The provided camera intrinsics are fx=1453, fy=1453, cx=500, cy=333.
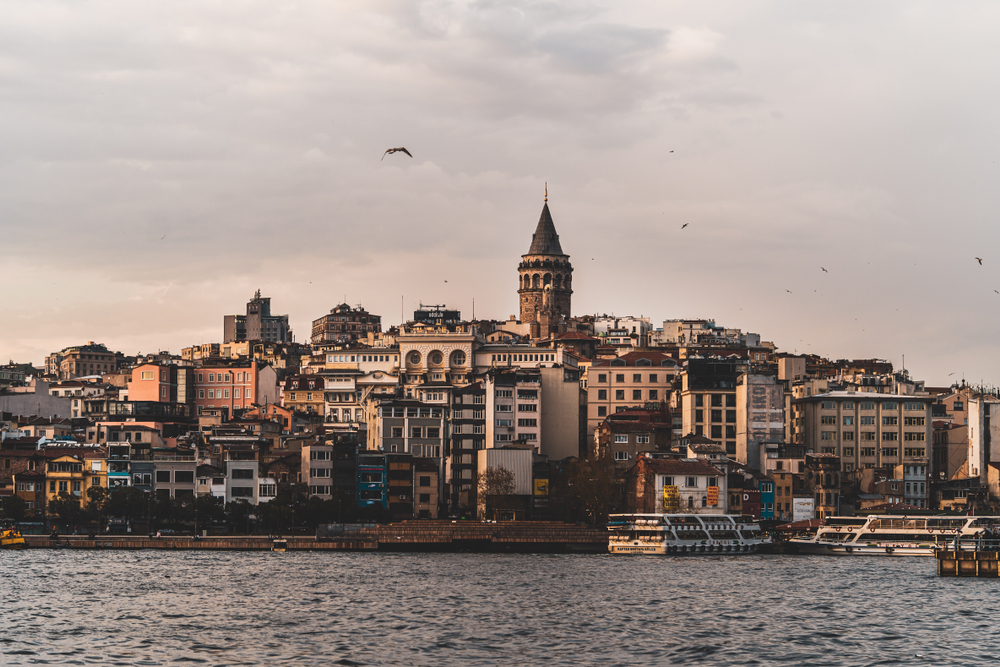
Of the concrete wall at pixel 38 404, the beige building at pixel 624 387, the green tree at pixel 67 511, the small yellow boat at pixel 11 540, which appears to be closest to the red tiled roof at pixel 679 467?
the beige building at pixel 624 387

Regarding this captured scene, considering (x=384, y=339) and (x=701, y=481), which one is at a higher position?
(x=384, y=339)

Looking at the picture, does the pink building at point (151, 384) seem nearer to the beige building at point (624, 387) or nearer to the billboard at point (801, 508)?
the beige building at point (624, 387)

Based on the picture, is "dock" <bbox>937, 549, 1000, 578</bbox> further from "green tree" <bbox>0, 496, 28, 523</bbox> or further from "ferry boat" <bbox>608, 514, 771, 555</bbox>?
"green tree" <bbox>0, 496, 28, 523</bbox>

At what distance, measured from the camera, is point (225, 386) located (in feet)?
550

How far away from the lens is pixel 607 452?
112 meters

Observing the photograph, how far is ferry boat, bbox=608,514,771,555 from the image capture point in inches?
3733

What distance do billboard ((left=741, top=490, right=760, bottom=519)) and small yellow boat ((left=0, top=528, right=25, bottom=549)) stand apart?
5142 centimetres

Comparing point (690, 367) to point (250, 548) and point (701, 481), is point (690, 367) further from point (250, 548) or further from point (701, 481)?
point (250, 548)

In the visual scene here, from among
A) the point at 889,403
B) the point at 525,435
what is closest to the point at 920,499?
the point at 889,403

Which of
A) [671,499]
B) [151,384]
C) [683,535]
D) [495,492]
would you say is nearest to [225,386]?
[151,384]

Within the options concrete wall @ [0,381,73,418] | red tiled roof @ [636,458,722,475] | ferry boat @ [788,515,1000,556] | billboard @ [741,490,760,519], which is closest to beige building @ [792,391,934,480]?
billboard @ [741,490,760,519]

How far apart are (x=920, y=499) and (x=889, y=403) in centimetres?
956

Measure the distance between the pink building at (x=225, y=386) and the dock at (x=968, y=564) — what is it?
342ft

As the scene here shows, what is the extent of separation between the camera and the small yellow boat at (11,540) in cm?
9388
